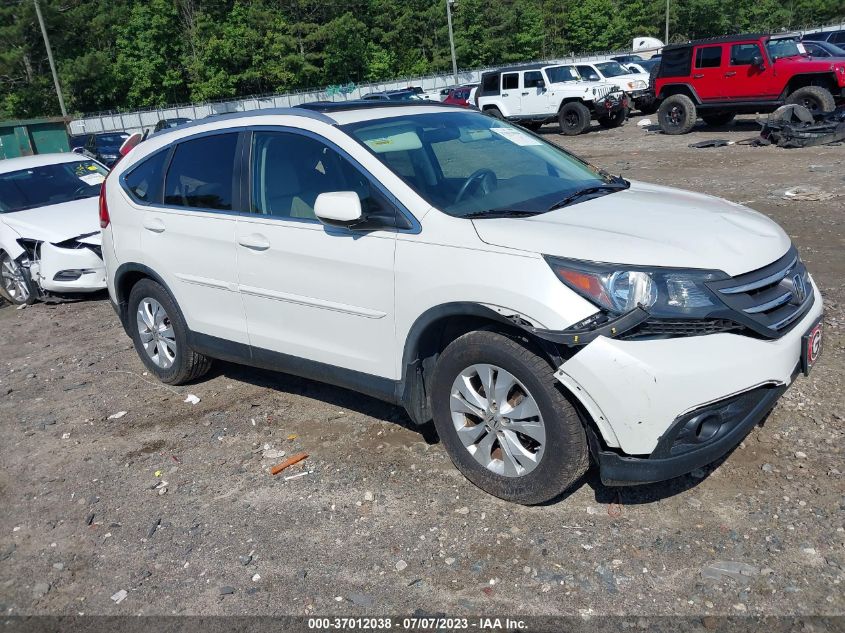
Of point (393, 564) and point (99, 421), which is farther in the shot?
point (99, 421)

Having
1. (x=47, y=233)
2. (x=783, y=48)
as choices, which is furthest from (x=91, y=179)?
(x=783, y=48)

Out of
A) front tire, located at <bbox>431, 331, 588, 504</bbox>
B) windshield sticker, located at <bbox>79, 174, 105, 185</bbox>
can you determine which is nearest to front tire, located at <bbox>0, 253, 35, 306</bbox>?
windshield sticker, located at <bbox>79, 174, 105, 185</bbox>

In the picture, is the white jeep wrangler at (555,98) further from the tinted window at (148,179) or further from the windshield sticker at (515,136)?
the windshield sticker at (515,136)

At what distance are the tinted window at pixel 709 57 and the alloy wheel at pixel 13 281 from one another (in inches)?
596

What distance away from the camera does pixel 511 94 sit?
2253cm

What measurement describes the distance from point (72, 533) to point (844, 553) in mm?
3473

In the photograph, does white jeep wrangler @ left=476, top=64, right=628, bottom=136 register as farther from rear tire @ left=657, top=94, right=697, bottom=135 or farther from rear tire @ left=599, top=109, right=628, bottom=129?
rear tire @ left=657, top=94, right=697, bottom=135

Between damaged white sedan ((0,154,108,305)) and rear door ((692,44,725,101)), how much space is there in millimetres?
13844

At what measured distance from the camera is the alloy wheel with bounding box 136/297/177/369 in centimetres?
531

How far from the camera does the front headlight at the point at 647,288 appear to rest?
3045 mm

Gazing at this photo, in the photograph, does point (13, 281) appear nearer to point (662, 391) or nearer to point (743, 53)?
point (662, 391)

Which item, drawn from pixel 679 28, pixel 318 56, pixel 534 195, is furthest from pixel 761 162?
pixel 679 28

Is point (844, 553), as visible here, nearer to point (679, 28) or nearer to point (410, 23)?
point (410, 23)

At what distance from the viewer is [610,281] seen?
3092 mm
